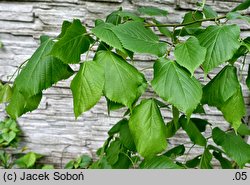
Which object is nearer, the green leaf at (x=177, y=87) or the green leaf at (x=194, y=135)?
the green leaf at (x=177, y=87)

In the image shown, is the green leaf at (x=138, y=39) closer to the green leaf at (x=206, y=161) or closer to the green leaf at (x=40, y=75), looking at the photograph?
the green leaf at (x=40, y=75)

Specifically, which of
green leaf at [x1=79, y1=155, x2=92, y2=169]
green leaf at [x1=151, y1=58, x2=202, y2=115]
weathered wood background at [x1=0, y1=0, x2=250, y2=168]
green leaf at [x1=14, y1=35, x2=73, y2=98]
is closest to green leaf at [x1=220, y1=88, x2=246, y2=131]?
green leaf at [x1=151, y1=58, x2=202, y2=115]

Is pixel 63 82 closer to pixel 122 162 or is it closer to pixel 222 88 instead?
pixel 122 162

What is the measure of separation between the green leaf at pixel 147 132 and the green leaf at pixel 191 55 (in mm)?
109

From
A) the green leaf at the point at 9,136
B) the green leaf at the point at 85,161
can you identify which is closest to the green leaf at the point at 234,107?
the green leaf at the point at 85,161

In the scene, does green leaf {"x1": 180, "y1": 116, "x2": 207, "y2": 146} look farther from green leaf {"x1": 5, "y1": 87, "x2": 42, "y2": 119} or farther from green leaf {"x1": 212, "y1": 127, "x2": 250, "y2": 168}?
green leaf {"x1": 5, "y1": 87, "x2": 42, "y2": 119}

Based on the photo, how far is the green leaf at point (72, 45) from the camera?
497 mm

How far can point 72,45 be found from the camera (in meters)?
0.51

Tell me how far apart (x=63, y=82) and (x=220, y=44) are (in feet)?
2.75

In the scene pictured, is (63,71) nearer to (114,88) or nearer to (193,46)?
(114,88)

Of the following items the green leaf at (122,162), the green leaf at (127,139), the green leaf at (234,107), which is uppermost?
the green leaf at (234,107)

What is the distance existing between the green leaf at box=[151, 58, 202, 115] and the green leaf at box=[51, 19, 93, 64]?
0.14 metres

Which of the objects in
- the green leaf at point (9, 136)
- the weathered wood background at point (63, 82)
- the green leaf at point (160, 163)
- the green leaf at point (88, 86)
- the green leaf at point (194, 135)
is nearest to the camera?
the green leaf at point (88, 86)

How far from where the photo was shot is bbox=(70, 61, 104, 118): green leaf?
469 mm
